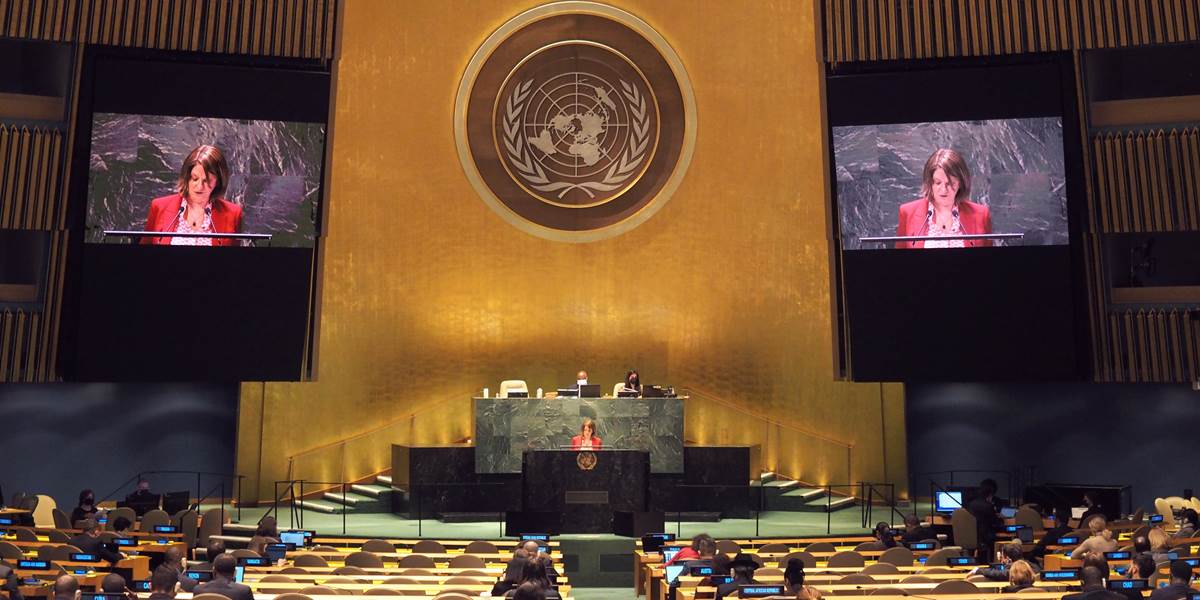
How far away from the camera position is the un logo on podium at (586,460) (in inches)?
611

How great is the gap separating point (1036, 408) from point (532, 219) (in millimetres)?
8414

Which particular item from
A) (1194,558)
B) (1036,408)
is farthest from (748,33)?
(1194,558)

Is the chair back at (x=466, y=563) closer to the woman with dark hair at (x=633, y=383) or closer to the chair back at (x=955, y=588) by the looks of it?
the chair back at (x=955, y=588)

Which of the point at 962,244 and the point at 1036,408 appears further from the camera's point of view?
the point at 1036,408

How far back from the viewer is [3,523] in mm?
12719

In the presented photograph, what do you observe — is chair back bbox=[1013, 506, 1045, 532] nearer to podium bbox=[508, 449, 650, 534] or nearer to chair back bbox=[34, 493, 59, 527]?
podium bbox=[508, 449, 650, 534]

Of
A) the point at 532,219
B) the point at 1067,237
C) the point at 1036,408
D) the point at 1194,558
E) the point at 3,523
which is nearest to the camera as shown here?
the point at 1194,558

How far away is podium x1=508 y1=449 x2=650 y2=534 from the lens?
602 inches

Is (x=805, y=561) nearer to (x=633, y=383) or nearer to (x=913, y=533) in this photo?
(x=913, y=533)

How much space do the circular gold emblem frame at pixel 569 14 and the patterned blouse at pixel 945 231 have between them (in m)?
4.36

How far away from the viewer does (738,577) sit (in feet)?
28.2

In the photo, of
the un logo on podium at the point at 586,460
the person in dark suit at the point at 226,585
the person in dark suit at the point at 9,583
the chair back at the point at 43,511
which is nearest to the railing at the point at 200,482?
the chair back at the point at 43,511

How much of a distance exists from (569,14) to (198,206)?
6745 millimetres

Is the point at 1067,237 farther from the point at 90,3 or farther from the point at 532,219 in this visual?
the point at 90,3
